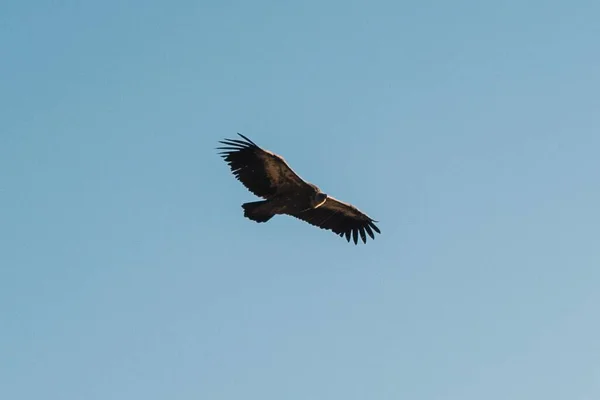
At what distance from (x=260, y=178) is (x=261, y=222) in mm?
1080

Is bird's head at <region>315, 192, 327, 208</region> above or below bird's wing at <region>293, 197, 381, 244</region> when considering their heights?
below

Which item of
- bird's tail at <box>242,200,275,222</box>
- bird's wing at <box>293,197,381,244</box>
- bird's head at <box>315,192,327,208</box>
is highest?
bird's wing at <box>293,197,381,244</box>

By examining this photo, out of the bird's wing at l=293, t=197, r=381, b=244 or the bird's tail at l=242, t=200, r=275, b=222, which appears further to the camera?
the bird's wing at l=293, t=197, r=381, b=244

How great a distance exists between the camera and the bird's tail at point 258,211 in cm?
3036

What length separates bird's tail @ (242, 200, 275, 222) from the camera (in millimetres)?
30359

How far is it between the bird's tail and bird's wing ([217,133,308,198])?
305 millimetres

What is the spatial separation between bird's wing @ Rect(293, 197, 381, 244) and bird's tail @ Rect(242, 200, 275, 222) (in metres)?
2.19

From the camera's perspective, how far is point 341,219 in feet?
111

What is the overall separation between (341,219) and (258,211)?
4032 millimetres

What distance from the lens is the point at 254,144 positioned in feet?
98.6

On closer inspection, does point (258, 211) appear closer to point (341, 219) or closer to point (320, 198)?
point (320, 198)

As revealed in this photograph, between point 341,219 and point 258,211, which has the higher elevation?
point 341,219

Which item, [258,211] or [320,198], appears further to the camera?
[320,198]

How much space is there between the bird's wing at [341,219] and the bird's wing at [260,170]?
2218 mm
